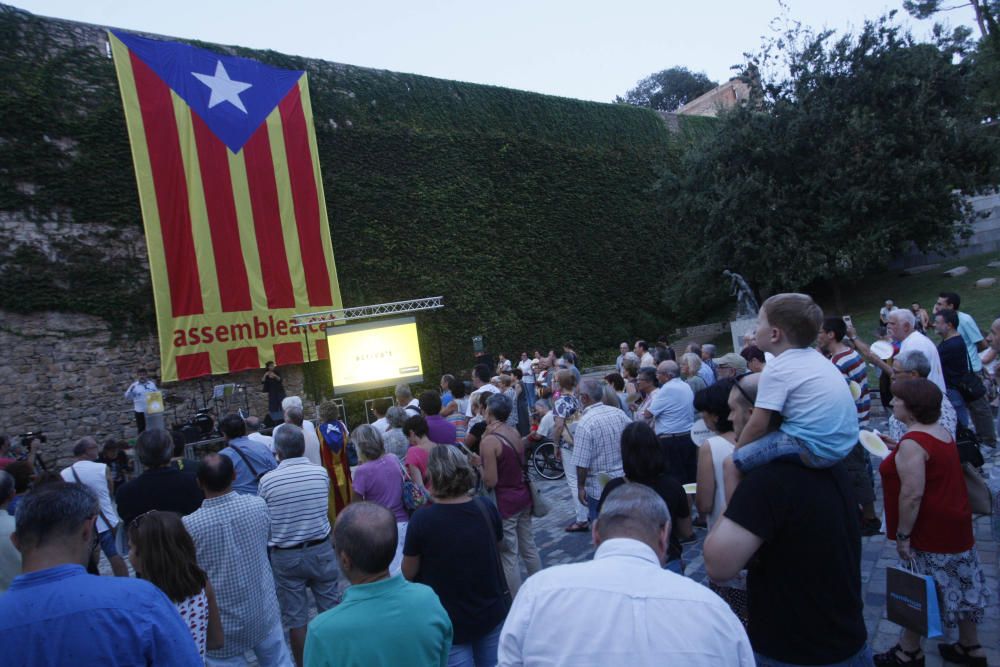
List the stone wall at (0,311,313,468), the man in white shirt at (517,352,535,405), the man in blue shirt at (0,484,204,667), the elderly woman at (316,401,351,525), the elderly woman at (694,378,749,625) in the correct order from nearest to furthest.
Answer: the man in blue shirt at (0,484,204,667) < the elderly woman at (694,378,749,625) < the elderly woman at (316,401,351,525) < the stone wall at (0,311,313,468) < the man in white shirt at (517,352,535,405)

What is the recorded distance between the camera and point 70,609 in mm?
1637

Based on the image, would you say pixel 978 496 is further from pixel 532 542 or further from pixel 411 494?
pixel 411 494

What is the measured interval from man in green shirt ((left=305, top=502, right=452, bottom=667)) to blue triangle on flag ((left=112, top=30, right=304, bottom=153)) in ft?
45.2

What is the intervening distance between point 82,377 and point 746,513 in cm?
1386

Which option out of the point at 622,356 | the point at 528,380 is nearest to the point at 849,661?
the point at 622,356

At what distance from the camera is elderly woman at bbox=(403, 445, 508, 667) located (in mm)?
2686

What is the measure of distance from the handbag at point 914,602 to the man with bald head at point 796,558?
88cm

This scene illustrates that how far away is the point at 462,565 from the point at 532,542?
189 cm

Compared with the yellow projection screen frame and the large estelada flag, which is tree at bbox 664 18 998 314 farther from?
the large estelada flag

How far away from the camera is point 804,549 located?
1.93 metres

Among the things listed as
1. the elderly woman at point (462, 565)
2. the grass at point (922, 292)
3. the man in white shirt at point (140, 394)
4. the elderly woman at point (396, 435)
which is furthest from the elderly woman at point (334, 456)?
the grass at point (922, 292)

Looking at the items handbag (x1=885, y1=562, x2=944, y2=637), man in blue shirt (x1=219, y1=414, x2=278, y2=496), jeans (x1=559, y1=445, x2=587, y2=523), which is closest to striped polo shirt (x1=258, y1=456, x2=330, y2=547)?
man in blue shirt (x1=219, y1=414, x2=278, y2=496)

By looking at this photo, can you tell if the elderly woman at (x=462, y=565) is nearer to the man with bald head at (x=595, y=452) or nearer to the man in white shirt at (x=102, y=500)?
the man with bald head at (x=595, y=452)

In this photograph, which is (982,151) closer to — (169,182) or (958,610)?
(958,610)
